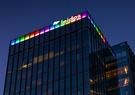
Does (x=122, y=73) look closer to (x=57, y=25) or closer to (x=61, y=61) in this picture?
(x=61, y=61)

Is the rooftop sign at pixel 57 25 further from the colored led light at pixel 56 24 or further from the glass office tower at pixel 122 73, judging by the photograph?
the glass office tower at pixel 122 73

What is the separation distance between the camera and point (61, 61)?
90250 millimetres

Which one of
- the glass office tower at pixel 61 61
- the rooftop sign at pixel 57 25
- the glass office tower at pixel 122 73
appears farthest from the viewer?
the glass office tower at pixel 122 73

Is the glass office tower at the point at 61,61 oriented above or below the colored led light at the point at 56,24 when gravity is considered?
below

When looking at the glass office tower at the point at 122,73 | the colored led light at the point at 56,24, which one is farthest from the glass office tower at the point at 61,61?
the glass office tower at the point at 122,73

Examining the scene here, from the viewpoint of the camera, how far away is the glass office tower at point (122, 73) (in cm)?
9712

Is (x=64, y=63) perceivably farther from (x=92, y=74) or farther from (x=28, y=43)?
(x=28, y=43)

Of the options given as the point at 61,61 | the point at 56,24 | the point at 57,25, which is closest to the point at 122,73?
the point at 61,61

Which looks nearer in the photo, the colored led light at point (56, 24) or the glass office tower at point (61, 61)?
the glass office tower at point (61, 61)

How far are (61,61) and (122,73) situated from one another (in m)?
21.1

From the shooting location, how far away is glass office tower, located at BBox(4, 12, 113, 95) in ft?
276

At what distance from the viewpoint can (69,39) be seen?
93000 millimetres

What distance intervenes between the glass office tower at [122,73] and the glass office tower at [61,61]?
386 centimetres

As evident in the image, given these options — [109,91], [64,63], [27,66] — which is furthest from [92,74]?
[27,66]
